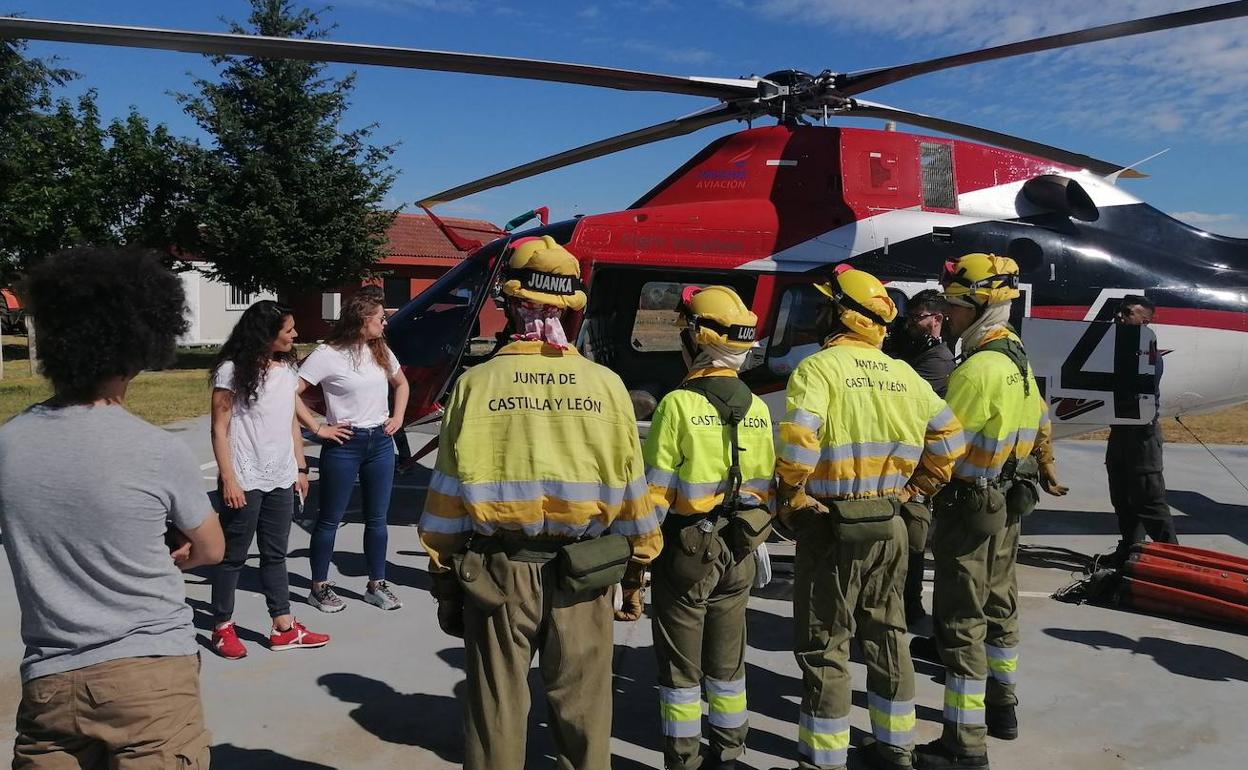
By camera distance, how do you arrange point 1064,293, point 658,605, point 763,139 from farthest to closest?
point 763,139 < point 1064,293 < point 658,605

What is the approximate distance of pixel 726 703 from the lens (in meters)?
3.20

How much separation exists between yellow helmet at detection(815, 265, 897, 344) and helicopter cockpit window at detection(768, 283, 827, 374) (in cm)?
292

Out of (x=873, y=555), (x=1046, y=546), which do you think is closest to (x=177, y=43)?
(x=873, y=555)

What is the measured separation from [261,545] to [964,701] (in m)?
3.36

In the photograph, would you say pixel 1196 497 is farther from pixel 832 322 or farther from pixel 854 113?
pixel 832 322

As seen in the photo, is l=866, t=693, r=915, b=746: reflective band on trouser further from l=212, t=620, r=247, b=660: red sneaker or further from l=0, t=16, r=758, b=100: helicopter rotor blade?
l=0, t=16, r=758, b=100: helicopter rotor blade

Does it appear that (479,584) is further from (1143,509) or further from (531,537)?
(1143,509)

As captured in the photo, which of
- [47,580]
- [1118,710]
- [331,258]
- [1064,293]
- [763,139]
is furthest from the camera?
[331,258]

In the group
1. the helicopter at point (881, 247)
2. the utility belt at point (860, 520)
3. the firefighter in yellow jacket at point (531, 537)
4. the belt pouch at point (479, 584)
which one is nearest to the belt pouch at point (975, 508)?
the utility belt at point (860, 520)

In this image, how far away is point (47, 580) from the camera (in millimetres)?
1904

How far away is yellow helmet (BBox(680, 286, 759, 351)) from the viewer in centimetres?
321

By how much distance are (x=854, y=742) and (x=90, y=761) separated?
2.86 meters

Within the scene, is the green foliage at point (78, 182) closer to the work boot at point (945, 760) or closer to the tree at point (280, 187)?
the tree at point (280, 187)

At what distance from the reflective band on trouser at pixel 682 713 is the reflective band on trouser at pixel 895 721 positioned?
2.34 ft
